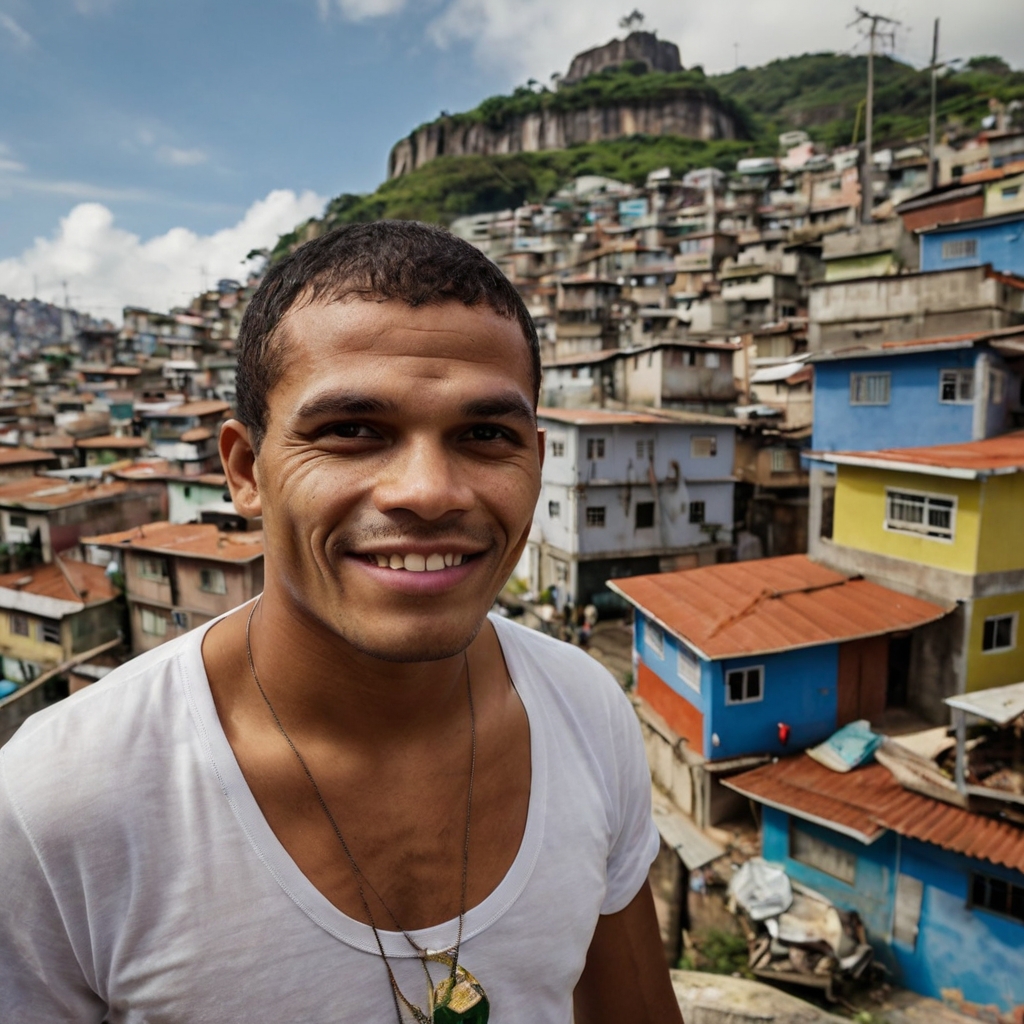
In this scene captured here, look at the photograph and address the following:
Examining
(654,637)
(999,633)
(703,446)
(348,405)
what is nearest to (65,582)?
(654,637)

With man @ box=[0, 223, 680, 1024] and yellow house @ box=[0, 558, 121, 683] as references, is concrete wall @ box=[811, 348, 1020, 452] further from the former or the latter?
yellow house @ box=[0, 558, 121, 683]

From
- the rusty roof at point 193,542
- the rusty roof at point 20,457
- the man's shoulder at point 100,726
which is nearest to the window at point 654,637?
the rusty roof at point 193,542

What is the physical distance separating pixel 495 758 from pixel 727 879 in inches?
581

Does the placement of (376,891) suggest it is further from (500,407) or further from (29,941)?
(500,407)

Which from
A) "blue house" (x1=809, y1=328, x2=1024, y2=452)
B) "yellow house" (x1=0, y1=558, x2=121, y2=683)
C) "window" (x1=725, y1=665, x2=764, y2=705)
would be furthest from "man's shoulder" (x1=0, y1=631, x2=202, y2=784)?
"yellow house" (x1=0, y1=558, x2=121, y2=683)

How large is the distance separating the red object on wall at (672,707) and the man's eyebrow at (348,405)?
15521 mm

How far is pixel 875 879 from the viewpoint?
509 inches

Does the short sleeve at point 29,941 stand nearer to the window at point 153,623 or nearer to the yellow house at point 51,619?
the window at point 153,623

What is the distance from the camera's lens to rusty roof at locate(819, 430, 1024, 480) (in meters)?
13.9

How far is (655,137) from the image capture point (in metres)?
105

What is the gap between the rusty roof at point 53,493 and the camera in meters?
28.2

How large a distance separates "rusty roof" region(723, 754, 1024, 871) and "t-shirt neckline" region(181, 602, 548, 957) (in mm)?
12417

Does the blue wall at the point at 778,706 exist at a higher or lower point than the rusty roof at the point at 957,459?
lower

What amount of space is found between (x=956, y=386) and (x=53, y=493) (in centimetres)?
3516
